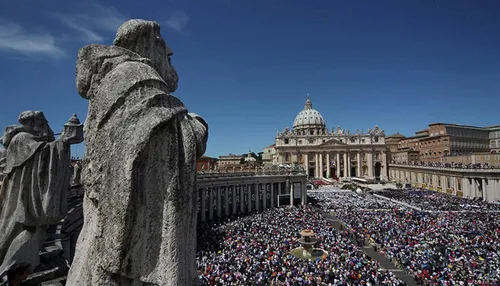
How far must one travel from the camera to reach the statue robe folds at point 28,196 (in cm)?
443

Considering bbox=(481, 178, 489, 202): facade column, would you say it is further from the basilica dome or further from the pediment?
the basilica dome

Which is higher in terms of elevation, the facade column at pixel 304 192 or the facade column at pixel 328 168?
the facade column at pixel 328 168

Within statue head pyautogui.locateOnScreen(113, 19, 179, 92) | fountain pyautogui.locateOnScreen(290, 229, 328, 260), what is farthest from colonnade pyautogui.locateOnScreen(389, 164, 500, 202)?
statue head pyautogui.locateOnScreen(113, 19, 179, 92)

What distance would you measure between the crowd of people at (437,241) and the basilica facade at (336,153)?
213 feet

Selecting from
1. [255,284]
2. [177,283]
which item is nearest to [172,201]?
[177,283]

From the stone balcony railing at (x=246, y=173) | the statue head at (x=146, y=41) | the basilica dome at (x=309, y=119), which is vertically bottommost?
the stone balcony railing at (x=246, y=173)

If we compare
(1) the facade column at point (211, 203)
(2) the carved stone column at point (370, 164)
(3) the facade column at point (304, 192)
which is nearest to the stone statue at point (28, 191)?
(1) the facade column at point (211, 203)

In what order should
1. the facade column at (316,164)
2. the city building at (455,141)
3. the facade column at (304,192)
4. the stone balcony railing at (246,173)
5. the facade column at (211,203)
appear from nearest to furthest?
the facade column at (211,203)
the stone balcony railing at (246,173)
the facade column at (304,192)
the city building at (455,141)
the facade column at (316,164)

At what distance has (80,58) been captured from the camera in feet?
10.5

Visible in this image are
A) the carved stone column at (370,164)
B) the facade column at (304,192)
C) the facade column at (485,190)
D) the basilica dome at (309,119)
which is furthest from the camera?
the basilica dome at (309,119)

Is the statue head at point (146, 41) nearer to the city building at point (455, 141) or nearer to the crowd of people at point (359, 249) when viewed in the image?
the crowd of people at point (359, 249)

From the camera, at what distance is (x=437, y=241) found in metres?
21.2

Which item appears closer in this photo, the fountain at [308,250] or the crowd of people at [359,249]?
the crowd of people at [359,249]

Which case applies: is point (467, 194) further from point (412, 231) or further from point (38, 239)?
point (38, 239)
